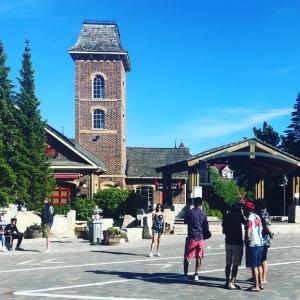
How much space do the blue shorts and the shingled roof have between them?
3480 centimetres

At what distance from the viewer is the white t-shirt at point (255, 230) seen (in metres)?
9.63

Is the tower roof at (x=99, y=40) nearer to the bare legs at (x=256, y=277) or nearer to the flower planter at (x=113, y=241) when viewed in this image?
the flower planter at (x=113, y=241)

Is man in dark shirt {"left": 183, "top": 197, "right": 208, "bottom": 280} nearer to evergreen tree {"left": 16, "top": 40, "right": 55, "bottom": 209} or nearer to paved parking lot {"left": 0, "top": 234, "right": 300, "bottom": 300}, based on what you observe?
paved parking lot {"left": 0, "top": 234, "right": 300, "bottom": 300}

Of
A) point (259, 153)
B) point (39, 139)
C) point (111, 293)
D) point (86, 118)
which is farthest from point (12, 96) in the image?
point (111, 293)

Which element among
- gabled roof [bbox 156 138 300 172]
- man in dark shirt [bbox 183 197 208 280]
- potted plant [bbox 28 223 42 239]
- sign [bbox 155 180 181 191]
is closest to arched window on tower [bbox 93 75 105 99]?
sign [bbox 155 180 181 191]

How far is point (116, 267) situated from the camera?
42.7 ft

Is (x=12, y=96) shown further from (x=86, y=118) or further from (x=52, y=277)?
(x=52, y=277)

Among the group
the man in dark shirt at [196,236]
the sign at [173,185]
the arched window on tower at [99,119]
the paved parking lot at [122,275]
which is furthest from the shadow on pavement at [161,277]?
the arched window on tower at [99,119]

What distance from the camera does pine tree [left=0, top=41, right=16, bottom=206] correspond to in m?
26.5

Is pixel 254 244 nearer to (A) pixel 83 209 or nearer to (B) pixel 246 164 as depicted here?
(A) pixel 83 209

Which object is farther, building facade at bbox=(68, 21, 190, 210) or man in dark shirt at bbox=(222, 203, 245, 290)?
building facade at bbox=(68, 21, 190, 210)

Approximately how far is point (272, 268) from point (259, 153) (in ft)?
46.0

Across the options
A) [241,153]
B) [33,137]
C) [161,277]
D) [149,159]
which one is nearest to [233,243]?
[161,277]

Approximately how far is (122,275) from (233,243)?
2.91 meters
